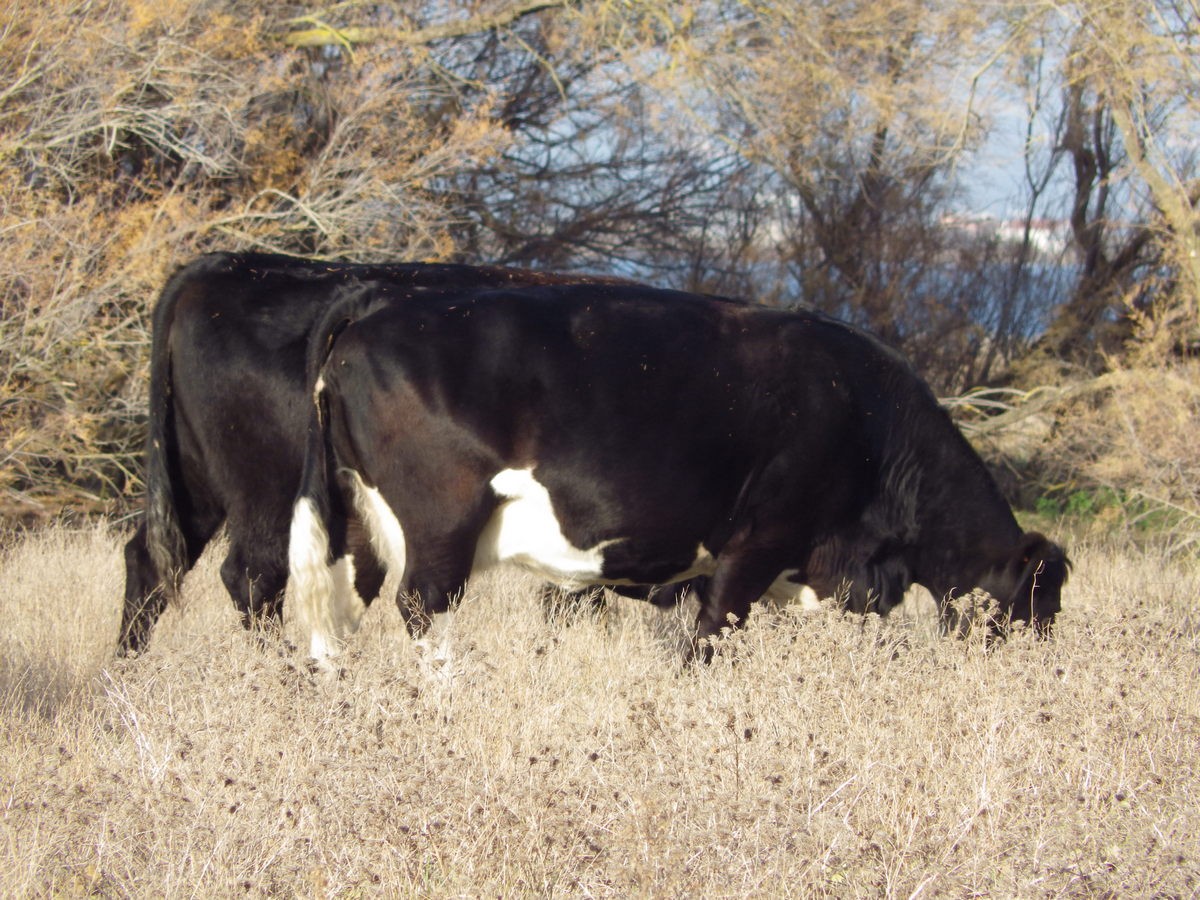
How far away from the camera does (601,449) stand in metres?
5.27

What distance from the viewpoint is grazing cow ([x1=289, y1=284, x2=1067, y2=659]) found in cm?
517

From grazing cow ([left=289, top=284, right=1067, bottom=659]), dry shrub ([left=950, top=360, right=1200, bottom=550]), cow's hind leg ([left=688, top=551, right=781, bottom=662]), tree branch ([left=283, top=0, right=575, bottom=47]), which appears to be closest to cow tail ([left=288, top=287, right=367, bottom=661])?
grazing cow ([left=289, top=284, right=1067, bottom=659])

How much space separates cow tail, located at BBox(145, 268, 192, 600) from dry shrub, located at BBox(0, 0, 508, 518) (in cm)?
228

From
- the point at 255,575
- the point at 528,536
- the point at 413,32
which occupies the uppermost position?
the point at 413,32

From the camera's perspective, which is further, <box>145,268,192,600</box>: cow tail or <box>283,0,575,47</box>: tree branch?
<box>283,0,575,47</box>: tree branch

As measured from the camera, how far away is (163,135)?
8.92 meters

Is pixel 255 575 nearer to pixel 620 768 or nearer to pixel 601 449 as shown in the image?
pixel 601 449

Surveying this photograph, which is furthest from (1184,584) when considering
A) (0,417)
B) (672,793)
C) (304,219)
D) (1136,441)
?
(0,417)

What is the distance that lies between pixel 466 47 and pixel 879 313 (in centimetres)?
448

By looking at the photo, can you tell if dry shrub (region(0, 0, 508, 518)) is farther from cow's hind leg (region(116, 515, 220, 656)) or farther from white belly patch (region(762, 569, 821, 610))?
white belly patch (region(762, 569, 821, 610))

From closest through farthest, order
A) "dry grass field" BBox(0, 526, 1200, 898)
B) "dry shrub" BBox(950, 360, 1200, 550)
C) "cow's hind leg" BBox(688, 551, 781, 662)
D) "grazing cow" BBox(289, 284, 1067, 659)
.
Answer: "dry grass field" BBox(0, 526, 1200, 898) < "grazing cow" BBox(289, 284, 1067, 659) < "cow's hind leg" BBox(688, 551, 781, 662) < "dry shrub" BBox(950, 360, 1200, 550)

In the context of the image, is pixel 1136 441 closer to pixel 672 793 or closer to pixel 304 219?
pixel 304 219

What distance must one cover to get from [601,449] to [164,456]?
6.76 feet

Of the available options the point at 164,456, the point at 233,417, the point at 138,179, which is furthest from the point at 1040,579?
the point at 138,179
